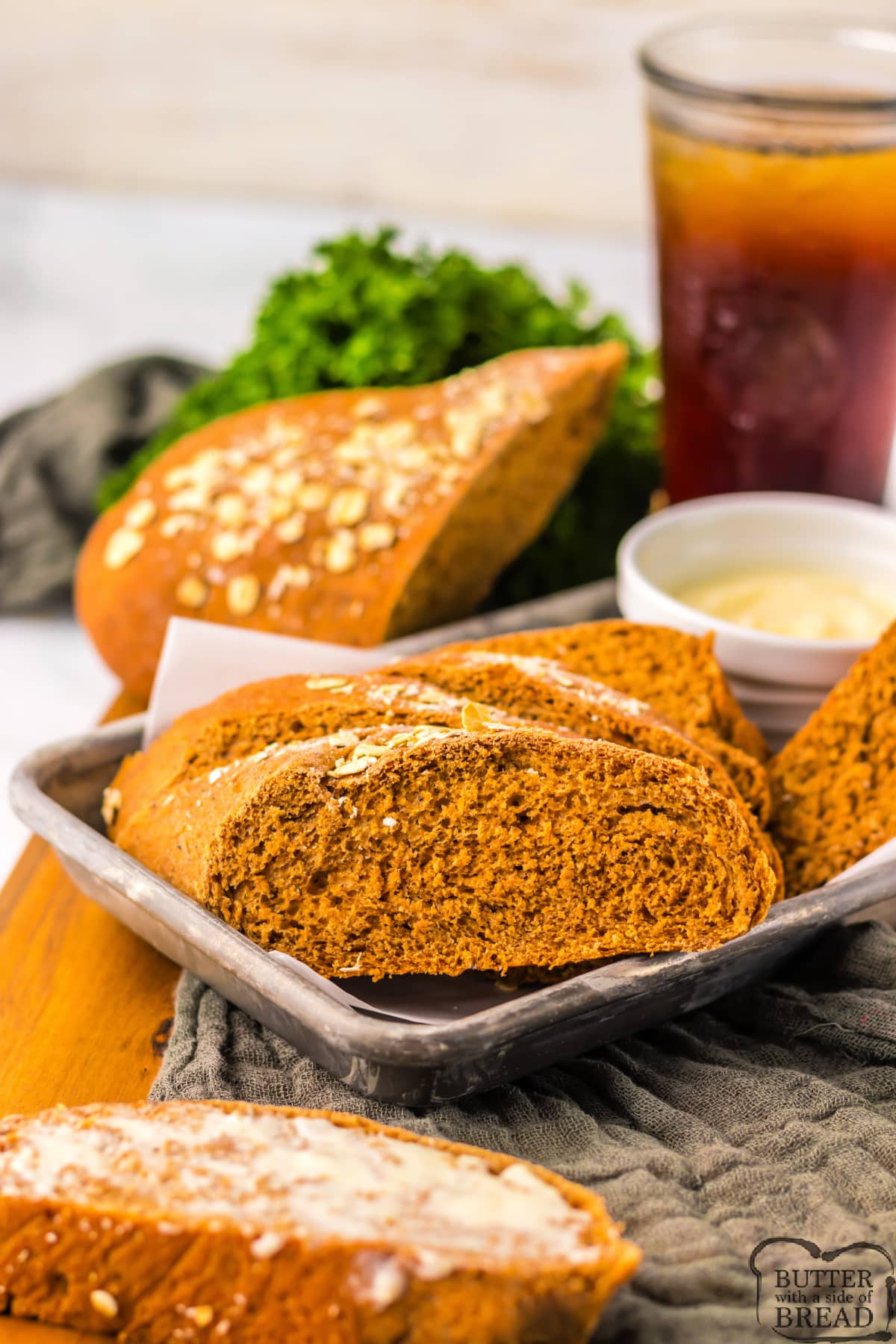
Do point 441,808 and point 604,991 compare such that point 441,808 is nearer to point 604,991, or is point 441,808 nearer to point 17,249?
point 604,991

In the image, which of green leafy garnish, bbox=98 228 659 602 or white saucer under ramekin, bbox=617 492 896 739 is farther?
green leafy garnish, bbox=98 228 659 602

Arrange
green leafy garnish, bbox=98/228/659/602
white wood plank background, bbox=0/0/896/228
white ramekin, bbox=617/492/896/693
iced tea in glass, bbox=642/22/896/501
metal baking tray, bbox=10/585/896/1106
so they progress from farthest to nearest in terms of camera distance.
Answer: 1. white wood plank background, bbox=0/0/896/228
2. green leafy garnish, bbox=98/228/659/602
3. iced tea in glass, bbox=642/22/896/501
4. white ramekin, bbox=617/492/896/693
5. metal baking tray, bbox=10/585/896/1106

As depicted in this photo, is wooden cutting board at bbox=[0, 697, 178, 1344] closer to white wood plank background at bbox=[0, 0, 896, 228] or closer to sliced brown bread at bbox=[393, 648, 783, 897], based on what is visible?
sliced brown bread at bbox=[393, 648, 783, 897]

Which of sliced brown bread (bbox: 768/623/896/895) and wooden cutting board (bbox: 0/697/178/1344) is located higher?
sliced brown bread (bbox: 768/623/896/895)

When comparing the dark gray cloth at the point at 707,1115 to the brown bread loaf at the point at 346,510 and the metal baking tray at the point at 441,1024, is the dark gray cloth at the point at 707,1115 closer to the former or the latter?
the metal baking tray at the point at 441,1024

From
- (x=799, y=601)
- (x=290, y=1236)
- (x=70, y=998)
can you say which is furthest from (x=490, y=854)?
(x=799, y=601)

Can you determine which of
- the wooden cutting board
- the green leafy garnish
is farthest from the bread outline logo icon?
the green leafy garnish

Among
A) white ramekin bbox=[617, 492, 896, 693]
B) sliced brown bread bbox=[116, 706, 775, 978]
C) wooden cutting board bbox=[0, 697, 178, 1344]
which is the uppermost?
sliced brown bread bbox=[116, 706, 775, 978]

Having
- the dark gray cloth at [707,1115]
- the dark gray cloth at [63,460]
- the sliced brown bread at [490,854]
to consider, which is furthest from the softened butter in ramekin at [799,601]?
the dark gray cloth at [63,460]
